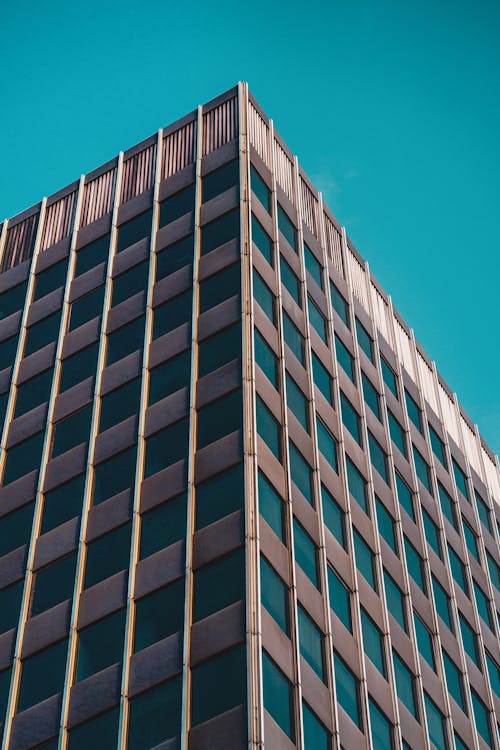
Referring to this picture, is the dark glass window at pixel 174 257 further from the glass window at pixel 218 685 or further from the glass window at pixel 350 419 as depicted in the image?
the glass window at pixel 218 685

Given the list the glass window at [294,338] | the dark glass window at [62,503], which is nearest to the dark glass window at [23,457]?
the dark glass window at [62,503]

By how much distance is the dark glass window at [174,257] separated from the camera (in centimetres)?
5219

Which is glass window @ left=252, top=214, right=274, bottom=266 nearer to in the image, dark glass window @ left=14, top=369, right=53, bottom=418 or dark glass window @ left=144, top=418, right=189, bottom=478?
dark glass window @ left=144, top=418, right=189, bottom=478

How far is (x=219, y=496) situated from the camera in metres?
41.3

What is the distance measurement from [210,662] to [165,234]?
74.7 feet

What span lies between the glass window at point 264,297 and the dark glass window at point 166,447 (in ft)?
21.7

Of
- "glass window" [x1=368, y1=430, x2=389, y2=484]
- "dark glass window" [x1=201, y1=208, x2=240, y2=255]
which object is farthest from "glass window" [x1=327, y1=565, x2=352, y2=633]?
"dark glass window" [x1=201, y1=208, x2=240, y2=255]

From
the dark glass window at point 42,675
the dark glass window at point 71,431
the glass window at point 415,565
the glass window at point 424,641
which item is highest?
the dark glass window at point 71,431

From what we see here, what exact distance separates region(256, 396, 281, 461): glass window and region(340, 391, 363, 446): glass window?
812cm

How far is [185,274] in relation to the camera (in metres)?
51.1

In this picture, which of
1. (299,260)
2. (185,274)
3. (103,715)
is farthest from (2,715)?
(299,260)

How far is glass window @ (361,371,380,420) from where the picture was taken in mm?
57406

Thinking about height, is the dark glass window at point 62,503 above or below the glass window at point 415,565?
below

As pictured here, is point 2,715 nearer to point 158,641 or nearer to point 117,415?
point 158,641
